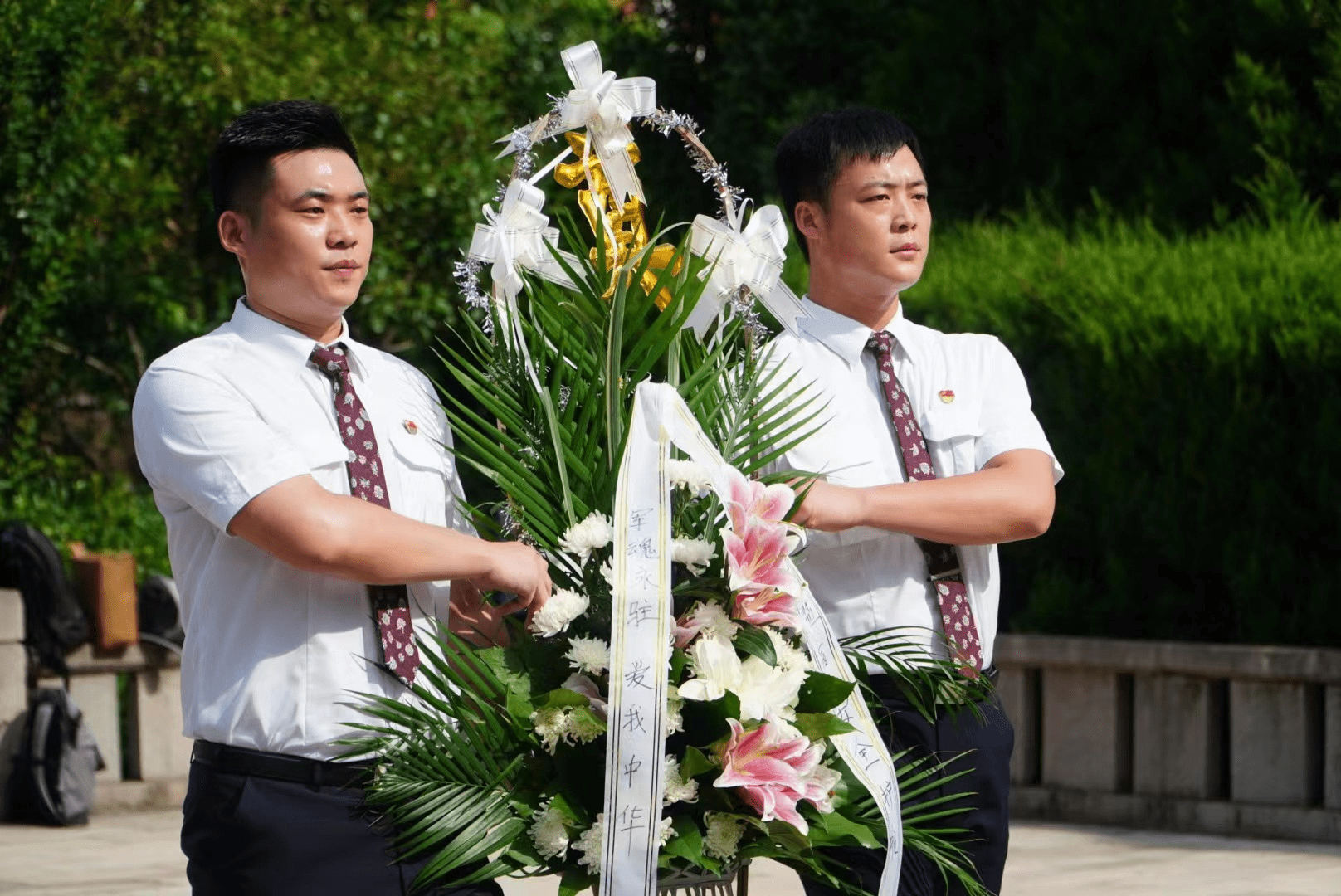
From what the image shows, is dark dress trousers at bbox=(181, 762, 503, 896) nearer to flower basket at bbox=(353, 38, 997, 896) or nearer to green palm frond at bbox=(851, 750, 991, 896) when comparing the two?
flower basket at bbox=(353, 38, 997, 896)

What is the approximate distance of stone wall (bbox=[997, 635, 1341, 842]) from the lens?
22.6 feet

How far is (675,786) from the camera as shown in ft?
8.31

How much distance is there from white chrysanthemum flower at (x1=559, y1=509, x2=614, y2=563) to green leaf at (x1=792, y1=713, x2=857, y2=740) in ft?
1.20

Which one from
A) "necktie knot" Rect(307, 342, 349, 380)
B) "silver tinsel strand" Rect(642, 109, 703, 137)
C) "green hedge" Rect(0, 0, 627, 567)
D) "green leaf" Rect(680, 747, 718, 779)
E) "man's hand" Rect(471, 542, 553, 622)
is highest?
"green hedge" Rect(0, 0, 627, 567)

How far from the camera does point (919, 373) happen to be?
11.3ft

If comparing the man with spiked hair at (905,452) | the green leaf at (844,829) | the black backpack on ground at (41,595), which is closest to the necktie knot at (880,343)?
the man with spiked hair at (905,452)

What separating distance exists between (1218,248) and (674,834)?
5598 mm

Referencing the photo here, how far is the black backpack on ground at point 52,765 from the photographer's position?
726cm

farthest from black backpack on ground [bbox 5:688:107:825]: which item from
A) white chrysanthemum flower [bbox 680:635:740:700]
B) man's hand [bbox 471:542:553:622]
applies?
white chrysanthemum flower [bbox 680:635:740:700]

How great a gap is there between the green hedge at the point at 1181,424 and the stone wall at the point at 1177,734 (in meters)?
0.22

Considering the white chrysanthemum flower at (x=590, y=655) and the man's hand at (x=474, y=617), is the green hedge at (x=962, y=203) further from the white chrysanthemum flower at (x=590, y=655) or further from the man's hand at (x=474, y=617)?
the white chrysanthemum flower at (x=590, y=655)

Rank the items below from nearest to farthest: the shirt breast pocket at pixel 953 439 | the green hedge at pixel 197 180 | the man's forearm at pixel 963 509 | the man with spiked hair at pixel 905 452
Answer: the man's forearm at pixel 963 509 < the man with spiked hair at pixel 905 452 < the shirt breast pocket at pixel 953 439 < the green hedge at pixel 197 180

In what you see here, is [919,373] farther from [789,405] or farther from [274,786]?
[274,786]

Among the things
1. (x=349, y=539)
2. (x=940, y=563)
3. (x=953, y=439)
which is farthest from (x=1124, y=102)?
(x=349, y=539)
